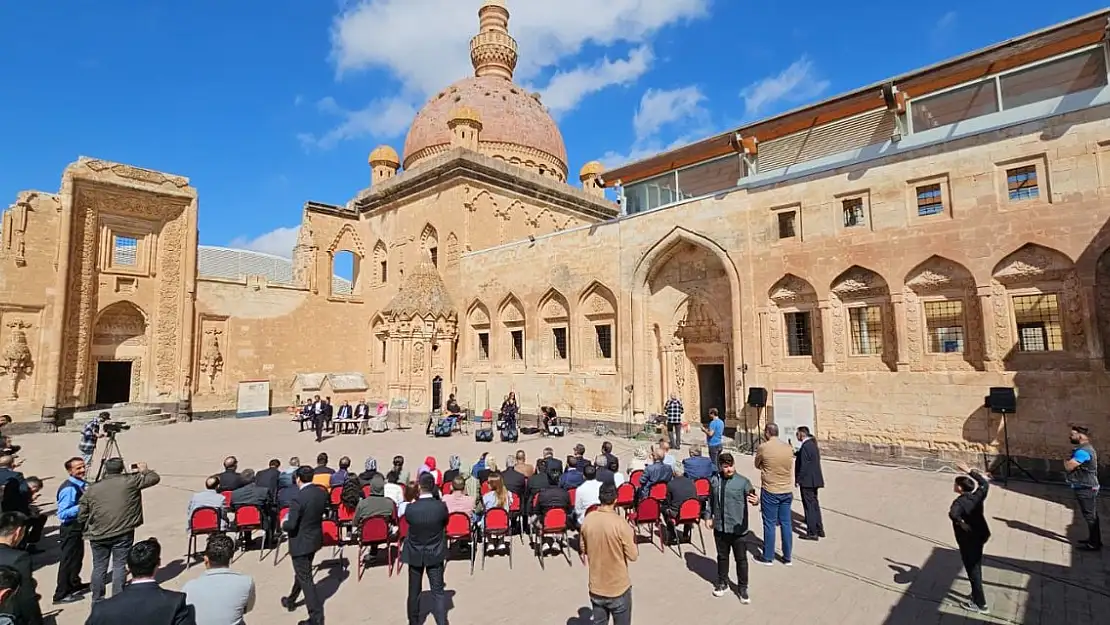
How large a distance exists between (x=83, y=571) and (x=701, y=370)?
51.2 feet

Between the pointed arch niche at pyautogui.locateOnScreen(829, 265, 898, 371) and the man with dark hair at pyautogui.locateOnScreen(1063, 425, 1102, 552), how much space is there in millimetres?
6160

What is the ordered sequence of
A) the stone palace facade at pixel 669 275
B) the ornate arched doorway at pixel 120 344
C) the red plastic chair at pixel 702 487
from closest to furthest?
1. the red plastic chair at pixel 702 487
2. the stone palace facade at pixel 669 275
3. the ornate arched doorway at pixel 120 344

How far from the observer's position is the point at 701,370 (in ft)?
58.9

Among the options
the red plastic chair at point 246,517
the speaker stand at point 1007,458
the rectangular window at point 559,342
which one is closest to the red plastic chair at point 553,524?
the red plastic chair at point 246,517

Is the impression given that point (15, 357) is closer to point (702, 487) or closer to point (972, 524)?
point (702, 487)

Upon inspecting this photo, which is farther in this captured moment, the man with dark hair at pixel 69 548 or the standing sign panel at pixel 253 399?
the standing sign panel at pixel 253 399

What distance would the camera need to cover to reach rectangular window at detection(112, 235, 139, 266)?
72.1 feet

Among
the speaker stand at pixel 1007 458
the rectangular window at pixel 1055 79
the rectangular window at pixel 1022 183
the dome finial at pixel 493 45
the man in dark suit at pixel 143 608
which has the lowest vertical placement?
the speaker stand at pixel 1007 458

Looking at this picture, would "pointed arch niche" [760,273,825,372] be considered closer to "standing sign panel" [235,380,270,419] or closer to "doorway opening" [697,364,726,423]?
"doorway opening" [697,364,726,423]

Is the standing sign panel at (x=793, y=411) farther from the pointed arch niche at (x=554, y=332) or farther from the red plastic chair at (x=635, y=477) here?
the pointed arch niche at (x=554, y=332)

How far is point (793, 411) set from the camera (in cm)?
1405

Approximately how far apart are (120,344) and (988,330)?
1136 inches

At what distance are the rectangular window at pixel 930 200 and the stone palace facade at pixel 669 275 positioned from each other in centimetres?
7

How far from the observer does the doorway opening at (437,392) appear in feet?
75.6
